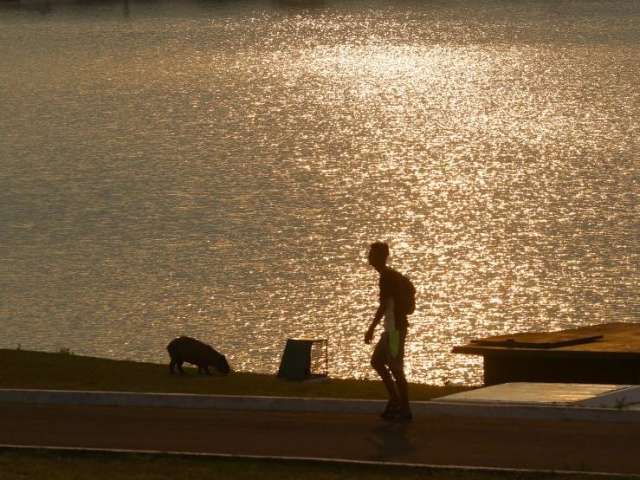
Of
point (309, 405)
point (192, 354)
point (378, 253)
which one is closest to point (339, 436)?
point (309, 405)

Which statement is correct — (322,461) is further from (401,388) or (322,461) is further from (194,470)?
(401,388)

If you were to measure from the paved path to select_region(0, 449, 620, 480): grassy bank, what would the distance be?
16.5 inches

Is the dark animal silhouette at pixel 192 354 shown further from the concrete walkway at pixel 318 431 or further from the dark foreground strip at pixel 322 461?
the dark foreground strip at pixel 322 461

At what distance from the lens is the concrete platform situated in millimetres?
17172

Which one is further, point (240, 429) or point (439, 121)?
point (439, 121)

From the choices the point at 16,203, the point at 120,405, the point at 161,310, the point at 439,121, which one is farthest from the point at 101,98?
the point at 120,405

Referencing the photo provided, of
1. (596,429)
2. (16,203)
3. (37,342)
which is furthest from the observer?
(16,203)

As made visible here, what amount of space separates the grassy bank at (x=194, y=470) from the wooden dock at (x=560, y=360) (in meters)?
7.72

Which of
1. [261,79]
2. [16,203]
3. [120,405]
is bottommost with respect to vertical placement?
[261,79]

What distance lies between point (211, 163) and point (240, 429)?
6110cm

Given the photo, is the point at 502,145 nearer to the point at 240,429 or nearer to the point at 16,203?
the point at 16,203

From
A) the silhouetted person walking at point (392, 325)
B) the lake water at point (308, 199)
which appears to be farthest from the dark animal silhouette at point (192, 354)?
the lake water at point (308, 199)

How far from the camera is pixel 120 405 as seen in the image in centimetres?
1783

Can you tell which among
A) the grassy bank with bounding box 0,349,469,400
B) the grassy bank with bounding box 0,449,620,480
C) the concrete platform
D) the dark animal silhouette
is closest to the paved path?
the grassy bank with bounding box 0,449,620,480
